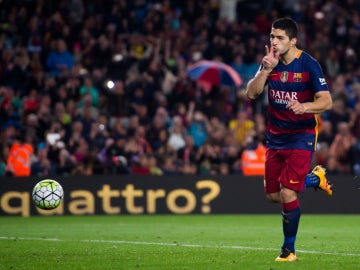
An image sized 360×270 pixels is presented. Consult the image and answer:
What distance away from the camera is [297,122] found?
1021cm

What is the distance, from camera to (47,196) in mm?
12859

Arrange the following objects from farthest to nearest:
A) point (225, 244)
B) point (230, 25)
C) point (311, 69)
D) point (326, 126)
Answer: point (230, 25) → point (326, 126) → point (225, 244) → point (311, 69)

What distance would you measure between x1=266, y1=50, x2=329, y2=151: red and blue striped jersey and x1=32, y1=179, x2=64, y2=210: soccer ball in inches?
148

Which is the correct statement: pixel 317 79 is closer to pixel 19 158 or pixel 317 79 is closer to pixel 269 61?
pixel 269 61

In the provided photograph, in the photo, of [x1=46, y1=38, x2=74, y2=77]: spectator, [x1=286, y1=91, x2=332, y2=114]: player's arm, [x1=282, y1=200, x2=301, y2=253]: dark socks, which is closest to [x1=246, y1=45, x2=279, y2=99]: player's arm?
[x1=286, y1=91, x2=332, y2=114]: player's arm

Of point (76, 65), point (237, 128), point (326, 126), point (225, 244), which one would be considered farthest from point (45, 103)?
point (225, 244)

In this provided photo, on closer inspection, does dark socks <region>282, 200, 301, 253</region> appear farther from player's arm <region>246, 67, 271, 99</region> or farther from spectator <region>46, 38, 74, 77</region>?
spectator <region>46, 38, 74, 77</region>

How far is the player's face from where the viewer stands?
998cm

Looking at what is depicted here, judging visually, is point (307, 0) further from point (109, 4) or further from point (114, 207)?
point (114, 207)

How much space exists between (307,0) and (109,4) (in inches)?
250

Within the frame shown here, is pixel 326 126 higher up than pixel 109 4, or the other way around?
pixel 109 4

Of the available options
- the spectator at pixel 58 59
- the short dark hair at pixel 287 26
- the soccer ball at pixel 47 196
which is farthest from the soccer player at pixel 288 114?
the spectator at pixel 58 59

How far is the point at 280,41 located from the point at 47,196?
440cm

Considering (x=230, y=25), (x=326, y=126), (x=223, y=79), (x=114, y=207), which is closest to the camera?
(x=114, y=207)
